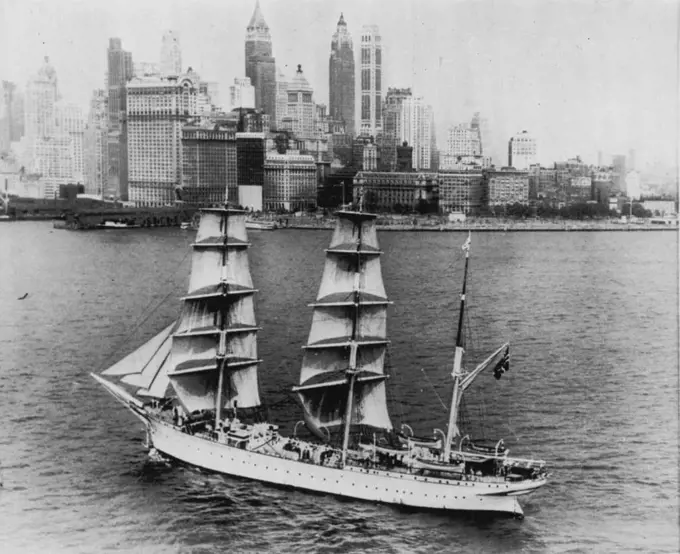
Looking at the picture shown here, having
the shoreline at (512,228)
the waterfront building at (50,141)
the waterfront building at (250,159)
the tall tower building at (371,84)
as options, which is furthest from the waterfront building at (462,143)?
the waterfront building at (50,141)

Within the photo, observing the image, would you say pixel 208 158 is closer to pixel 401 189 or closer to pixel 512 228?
pixel 401 189

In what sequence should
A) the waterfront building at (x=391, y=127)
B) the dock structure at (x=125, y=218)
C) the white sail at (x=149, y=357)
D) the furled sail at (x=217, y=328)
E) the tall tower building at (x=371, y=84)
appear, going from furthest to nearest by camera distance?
the waterfront building at (x=391, y=127) < the tall tower building at (x=371, y=84) < the dock structure at (x=125, y=218) < the white sail at (x=149, y=357) < the furled sail at (x=217, y=328)

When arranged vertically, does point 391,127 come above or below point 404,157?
above

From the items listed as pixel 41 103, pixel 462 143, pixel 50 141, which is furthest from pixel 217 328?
pixel 50 141

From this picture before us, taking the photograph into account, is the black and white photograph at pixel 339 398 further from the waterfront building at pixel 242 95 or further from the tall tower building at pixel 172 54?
the waterfront building at pixel 242 95

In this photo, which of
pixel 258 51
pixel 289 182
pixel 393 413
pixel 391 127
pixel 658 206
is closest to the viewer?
pixel 393 413

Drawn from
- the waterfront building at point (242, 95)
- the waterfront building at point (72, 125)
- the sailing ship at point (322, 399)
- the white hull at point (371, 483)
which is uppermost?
the waterfront building at point (242, 95)
